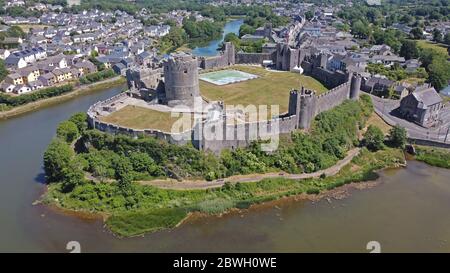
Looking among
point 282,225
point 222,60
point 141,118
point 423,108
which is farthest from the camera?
point 222,60

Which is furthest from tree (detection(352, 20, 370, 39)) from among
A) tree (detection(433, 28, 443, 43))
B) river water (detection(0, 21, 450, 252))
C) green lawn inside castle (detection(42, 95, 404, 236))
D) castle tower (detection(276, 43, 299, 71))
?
river water (detection(0, 21, 450, 252))

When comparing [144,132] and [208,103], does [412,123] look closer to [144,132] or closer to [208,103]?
[208,103]

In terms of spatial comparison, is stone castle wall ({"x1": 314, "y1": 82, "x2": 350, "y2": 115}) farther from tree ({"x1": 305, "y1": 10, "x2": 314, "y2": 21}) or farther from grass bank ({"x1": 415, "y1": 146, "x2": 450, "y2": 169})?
tree ({"x1": 305, "y1": 10, "x2": 314, "y2": 21})

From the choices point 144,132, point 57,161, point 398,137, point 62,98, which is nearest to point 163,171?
point 144,132

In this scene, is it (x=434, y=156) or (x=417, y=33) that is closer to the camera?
(x=434, y=156)

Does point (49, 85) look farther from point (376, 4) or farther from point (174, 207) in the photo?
point (376, 4)

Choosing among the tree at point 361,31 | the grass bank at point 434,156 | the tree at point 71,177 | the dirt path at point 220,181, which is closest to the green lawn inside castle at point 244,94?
the dirt path at point 220,181
